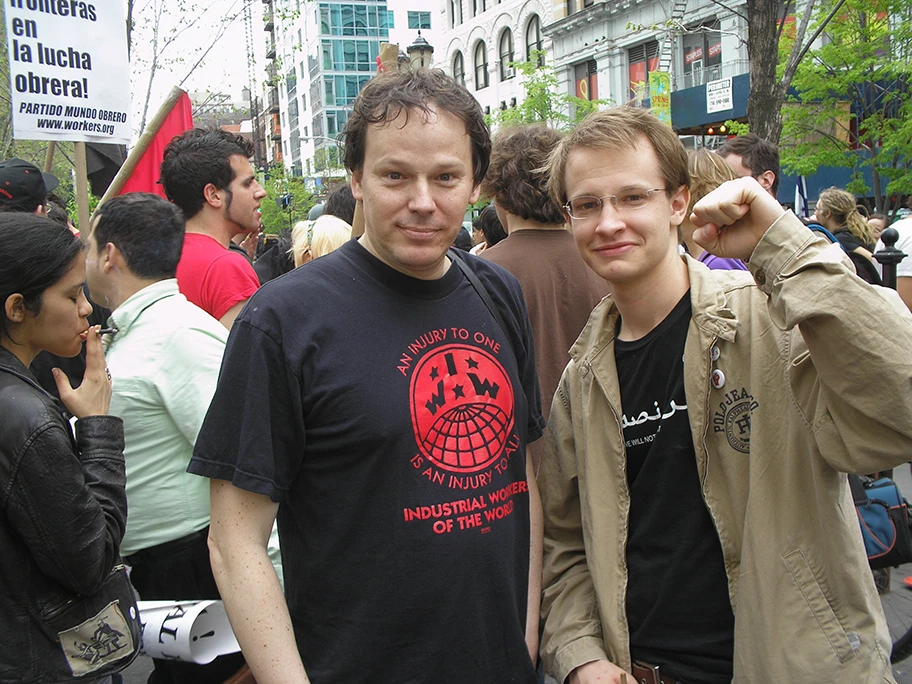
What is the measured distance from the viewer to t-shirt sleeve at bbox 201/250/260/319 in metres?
3.72

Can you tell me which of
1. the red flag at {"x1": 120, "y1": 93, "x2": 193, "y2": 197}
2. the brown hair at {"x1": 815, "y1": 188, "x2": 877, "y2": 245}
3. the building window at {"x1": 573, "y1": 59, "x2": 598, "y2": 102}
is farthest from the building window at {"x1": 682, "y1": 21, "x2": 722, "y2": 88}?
the red flag at {"x1": 120, "y1": 93, "x2": 193, "y2": 197}

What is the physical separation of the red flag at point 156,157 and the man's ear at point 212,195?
1.23 metres

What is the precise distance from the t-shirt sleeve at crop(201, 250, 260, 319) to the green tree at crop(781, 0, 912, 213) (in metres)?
14.5

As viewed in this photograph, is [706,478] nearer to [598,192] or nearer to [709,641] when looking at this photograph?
[709,641]

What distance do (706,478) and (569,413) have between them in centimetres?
46

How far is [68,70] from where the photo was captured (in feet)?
15.5

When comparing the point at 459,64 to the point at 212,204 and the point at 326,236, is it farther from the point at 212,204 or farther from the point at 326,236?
the point at 212,204

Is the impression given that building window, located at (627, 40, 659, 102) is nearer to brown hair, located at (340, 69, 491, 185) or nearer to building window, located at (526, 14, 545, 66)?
building window, located at (526, 14, 545, 66)

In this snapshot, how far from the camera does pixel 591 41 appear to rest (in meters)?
35.0

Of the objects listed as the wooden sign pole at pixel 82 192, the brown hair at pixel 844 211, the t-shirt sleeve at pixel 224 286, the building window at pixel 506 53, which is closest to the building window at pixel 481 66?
the building window at pixel 506 53

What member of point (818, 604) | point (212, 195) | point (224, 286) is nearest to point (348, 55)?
point (212, 195)

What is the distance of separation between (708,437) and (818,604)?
44 centimetres

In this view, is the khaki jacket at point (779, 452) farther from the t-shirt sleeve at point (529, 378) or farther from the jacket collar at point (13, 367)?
the jacket collar at point (13, 367)

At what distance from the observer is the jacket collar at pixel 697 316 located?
6.35 feet
